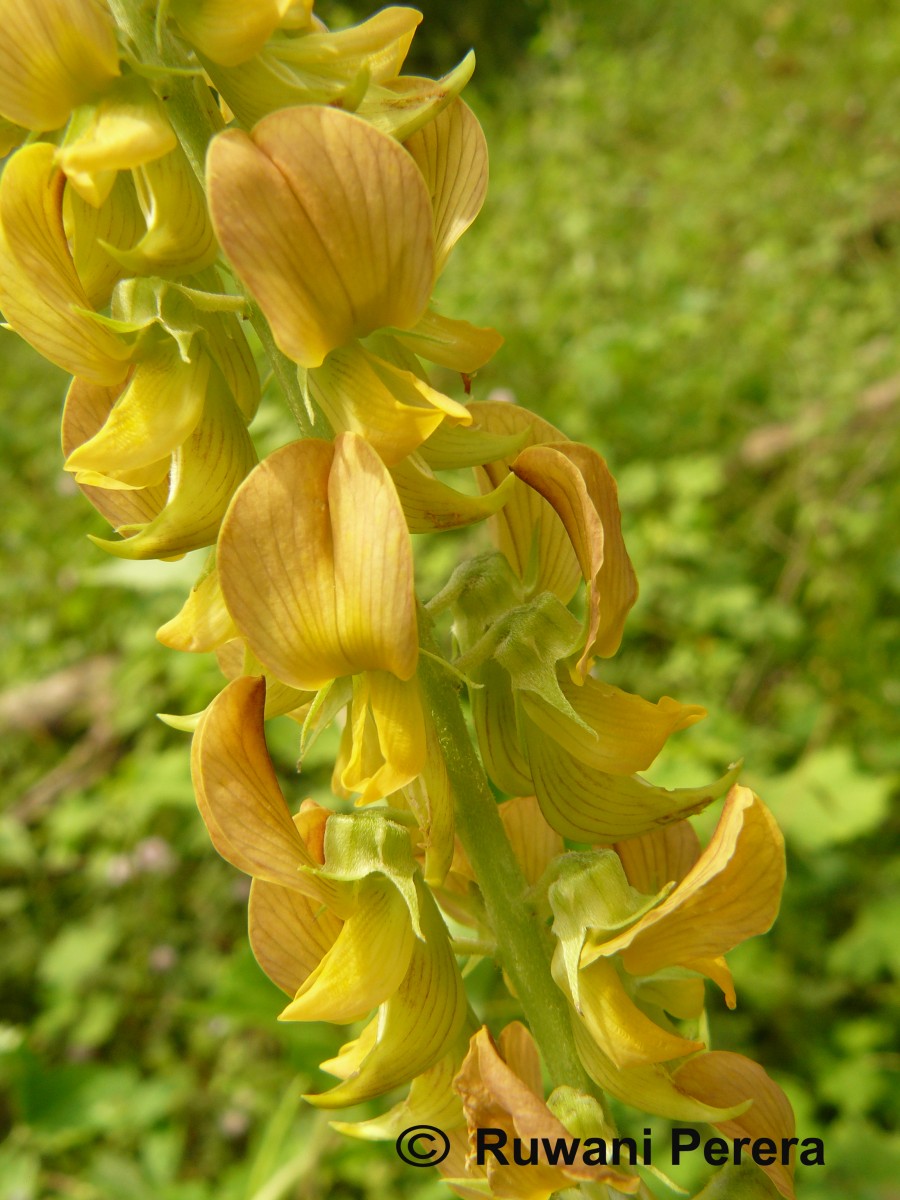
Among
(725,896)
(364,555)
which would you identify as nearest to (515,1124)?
(725,896)

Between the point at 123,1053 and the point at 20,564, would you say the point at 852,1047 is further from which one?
the point at 20,564

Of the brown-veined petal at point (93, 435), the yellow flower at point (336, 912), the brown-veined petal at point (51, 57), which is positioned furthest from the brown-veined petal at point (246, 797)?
the brown-veined petal at point (51, 57)

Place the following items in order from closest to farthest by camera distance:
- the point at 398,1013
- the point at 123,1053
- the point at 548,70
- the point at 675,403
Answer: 1. the point at 398,1013
2. the point at 123,1053
3. the point at 675,403
4. the point at 548,70

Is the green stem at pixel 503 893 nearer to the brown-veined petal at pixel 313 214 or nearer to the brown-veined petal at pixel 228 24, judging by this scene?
the brown-veined petal at pixel 313 214

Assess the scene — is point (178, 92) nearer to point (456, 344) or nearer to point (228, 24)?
point (228, 24)

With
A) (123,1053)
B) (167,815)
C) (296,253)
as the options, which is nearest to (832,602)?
(167,815)

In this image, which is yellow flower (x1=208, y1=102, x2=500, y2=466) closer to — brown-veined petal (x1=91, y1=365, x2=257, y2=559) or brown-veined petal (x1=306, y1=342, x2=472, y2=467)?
brown-veined petal (x1=306, y1=342, x2=472, y2=467)

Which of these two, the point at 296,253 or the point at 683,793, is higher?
the point at 296,253

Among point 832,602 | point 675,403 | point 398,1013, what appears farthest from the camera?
point 675,403
